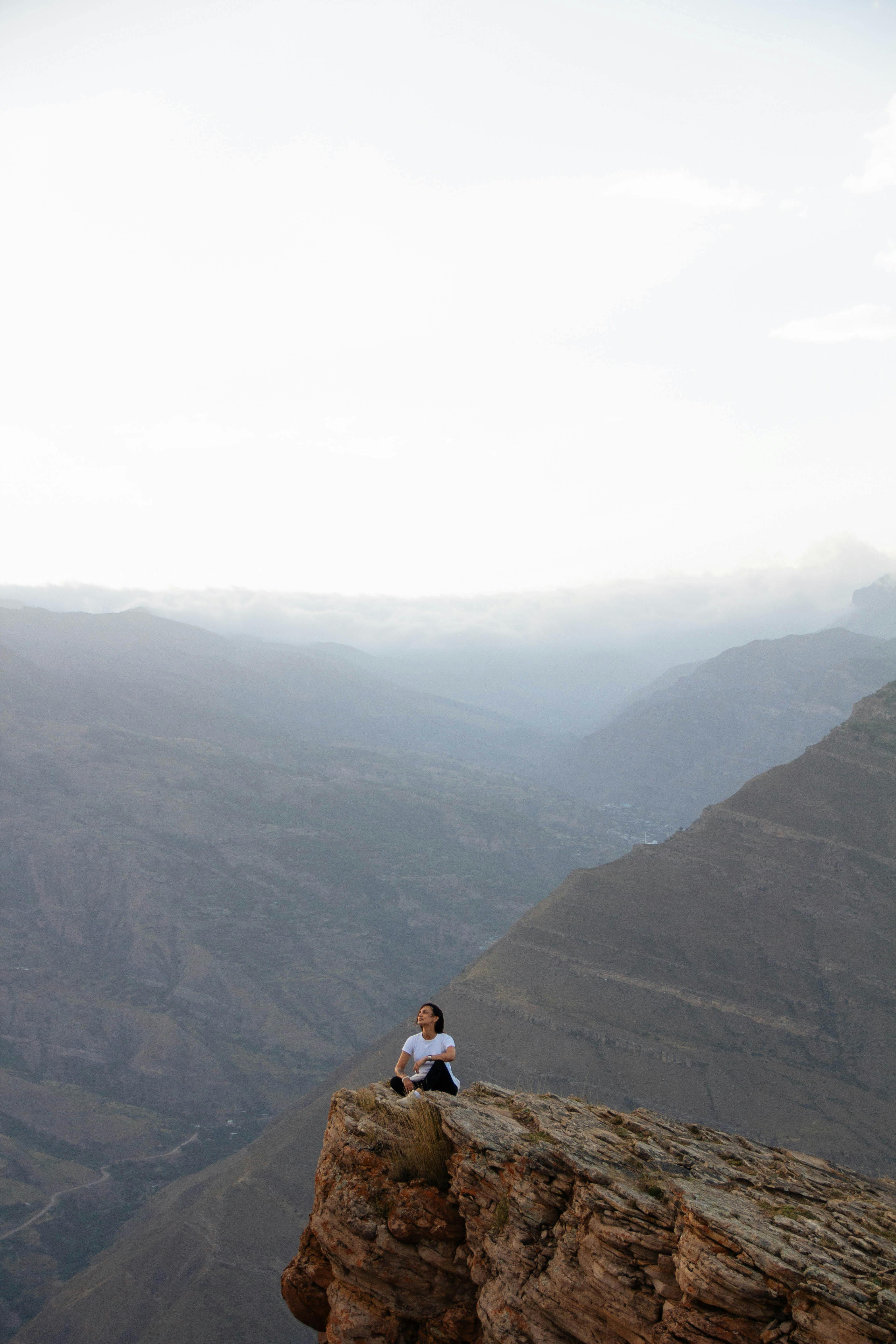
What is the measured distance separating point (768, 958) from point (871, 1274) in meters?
76.8

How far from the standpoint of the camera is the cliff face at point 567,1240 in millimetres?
7828

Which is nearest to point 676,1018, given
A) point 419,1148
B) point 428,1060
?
point 428,1060

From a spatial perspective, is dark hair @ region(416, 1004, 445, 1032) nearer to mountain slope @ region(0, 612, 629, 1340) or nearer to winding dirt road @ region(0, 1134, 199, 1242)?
mountain slope @ region(0, 612, 629, 1340)

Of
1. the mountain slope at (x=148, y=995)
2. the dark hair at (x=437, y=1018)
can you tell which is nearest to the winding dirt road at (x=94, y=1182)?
the mountain slope at (x=148, y=995)

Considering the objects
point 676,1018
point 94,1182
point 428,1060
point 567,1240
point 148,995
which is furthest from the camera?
point 148,995

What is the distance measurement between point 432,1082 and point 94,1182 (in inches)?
4266

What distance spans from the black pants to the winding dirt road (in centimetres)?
9966

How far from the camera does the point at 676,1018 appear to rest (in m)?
71.0

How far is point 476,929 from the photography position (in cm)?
18975

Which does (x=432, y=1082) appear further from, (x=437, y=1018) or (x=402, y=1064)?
(x=437, y=1018)

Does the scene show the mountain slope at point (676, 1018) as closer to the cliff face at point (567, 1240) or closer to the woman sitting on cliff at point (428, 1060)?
the woman sitting on cliff at point (428, 1060)

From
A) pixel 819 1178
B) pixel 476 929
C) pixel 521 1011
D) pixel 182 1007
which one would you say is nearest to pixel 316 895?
pixel 476 929

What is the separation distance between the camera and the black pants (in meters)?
12.3

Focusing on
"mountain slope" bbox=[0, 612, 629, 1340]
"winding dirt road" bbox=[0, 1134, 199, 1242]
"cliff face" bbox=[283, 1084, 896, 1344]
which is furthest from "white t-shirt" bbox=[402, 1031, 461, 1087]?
"winding dirt road" bbox=[0, 1134, 199, 1242]
